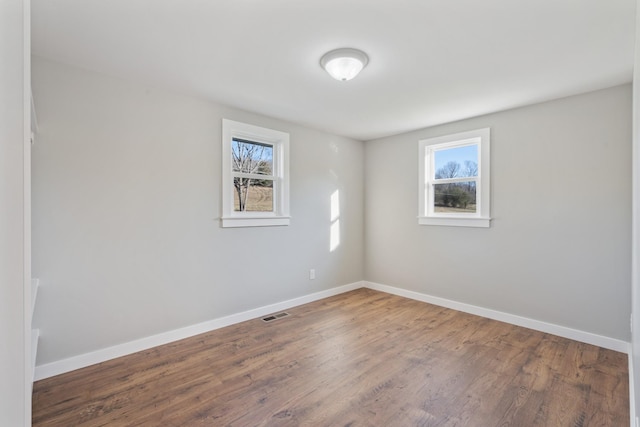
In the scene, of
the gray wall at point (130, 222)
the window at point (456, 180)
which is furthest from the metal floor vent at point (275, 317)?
the window at point (456, 180)

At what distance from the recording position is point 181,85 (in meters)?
2.78

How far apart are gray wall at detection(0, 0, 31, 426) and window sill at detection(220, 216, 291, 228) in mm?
2469

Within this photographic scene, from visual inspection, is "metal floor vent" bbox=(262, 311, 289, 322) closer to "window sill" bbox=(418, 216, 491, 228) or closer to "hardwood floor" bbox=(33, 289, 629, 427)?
"hardwood floor" bbox=(33, 289, 629, 427)

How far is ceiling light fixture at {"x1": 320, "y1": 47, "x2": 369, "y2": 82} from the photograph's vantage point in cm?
219

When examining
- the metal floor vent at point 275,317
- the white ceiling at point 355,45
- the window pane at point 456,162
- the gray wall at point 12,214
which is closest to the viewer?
the gray wall at point 12,214

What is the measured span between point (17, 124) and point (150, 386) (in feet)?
6.88

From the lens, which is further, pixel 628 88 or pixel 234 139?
pixel 234 139

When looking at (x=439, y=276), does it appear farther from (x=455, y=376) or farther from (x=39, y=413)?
(x=39, y=413)

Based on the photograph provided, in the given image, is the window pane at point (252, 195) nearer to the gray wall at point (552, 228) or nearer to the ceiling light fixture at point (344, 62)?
the ceiling light fixture at point (344, 62)

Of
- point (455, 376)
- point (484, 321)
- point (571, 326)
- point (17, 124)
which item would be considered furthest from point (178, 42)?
point (571, 326)

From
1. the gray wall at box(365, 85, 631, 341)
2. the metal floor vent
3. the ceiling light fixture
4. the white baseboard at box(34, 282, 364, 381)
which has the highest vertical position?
the ceiling light fixture

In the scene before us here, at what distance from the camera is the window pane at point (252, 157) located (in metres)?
3.53

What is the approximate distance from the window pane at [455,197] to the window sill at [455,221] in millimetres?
135

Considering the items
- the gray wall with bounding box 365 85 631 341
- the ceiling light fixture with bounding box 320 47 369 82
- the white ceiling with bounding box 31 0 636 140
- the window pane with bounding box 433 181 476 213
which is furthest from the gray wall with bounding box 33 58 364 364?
the gray wall with bounding box 365 85 631 341
